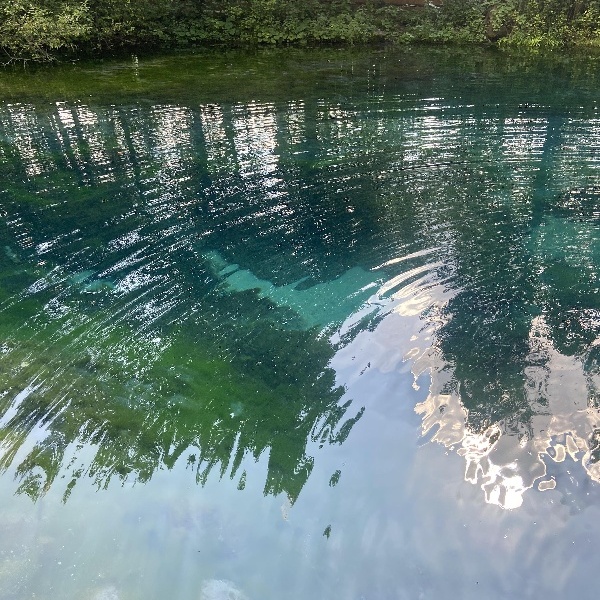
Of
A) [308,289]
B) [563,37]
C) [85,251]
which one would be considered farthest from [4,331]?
[563,37]

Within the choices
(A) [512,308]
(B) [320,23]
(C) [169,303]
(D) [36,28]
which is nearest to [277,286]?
(C) [169,303]

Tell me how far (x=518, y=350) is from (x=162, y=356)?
237cm

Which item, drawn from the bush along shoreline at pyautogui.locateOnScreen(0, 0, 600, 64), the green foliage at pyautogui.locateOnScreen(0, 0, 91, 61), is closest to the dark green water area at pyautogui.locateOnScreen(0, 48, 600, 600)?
the green foliage at pyautogui.locateOnScreen(0, 0, 91, 61)

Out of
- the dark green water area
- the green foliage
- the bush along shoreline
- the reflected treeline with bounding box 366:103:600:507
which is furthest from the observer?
the bush along shoreline

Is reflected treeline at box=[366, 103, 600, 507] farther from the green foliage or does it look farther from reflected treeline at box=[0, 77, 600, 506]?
the green foliage

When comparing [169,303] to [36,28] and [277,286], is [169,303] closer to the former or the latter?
[277,286]

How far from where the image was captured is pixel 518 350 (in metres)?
3.75

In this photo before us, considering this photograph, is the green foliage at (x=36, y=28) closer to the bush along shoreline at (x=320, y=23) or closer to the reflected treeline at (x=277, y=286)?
the bush along shoreline at (x=320, y=23)

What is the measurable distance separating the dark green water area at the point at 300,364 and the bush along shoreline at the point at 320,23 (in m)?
6.18

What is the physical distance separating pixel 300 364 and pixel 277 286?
3.02 ft

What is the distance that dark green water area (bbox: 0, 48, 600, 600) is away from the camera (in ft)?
8.82

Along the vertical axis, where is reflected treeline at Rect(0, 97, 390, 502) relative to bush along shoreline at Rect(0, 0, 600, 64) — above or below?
below

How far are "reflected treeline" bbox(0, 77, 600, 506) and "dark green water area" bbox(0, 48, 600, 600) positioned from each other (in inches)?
0.8

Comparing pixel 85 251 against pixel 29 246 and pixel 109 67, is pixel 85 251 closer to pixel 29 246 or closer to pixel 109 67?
pixel 29 246
